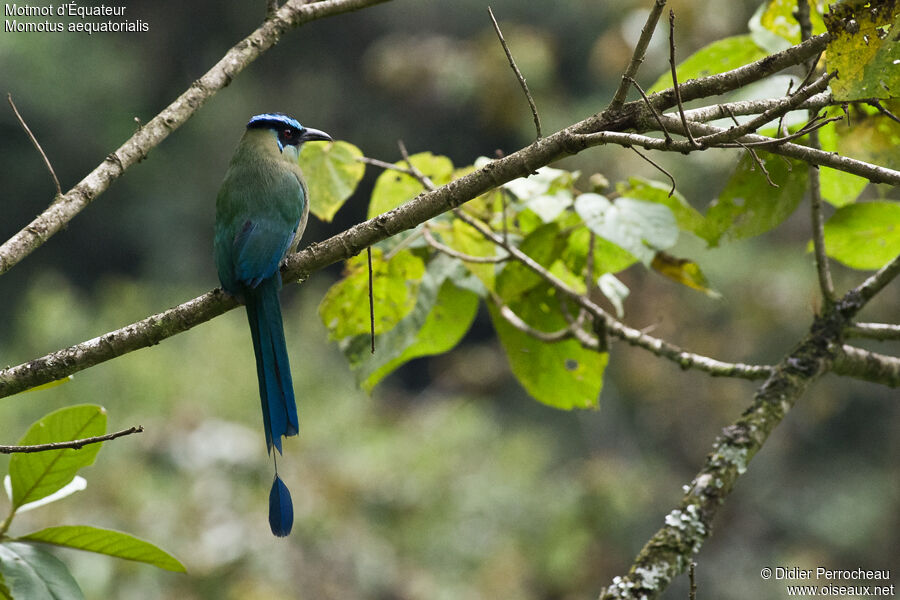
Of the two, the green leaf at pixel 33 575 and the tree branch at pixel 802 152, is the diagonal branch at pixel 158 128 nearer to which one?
the green leaf at pixel 33 575

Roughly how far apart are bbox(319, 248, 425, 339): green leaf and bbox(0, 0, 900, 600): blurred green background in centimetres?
75

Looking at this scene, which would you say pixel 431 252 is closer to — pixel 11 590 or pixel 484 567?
pixel 11 590

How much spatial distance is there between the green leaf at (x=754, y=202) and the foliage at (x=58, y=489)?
43.6 inches

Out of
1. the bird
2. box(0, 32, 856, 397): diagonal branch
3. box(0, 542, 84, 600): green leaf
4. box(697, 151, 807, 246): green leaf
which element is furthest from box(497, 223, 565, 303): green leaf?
box(0, 542, 84, 600): green leaf

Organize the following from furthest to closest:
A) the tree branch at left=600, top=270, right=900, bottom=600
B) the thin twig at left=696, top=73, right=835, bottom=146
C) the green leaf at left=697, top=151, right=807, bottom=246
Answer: the green leaf at left=697, top=151, right=807, bottom=246 < the tree branch at left=600, top=270, right=900, bottom=600 < the thin twig at left=696, top=73, right=835, bottom=146

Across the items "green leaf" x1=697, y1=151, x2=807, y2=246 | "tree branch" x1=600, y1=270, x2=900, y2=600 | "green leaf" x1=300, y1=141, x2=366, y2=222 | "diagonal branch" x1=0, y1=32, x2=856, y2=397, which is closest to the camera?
"diagonal branch" x1=0, y1=32, x2=856, y2=397

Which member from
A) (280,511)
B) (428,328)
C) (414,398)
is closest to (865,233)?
(428,328)

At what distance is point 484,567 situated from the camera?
5.71 metres

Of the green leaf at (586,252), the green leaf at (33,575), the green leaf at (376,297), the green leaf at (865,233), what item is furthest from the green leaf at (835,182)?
the green leaf at (33,575)

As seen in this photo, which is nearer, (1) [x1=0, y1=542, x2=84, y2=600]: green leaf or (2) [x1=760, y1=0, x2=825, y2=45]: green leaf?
(1) [x1=0, y1=542, x2=84, y2=600]: green leaf

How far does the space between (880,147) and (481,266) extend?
2.39 ft

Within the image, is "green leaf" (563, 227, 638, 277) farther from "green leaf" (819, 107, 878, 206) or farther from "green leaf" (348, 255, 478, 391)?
"green leaf" (819, 107, 878, 206)

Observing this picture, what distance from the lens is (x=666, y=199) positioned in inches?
68.1

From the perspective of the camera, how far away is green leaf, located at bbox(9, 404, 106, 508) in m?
1.25
